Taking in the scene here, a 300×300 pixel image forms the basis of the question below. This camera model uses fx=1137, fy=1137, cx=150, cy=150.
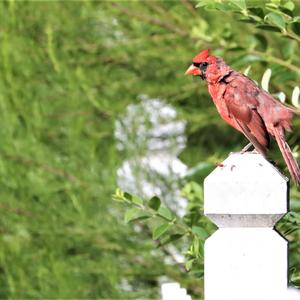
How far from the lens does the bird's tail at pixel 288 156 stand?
223 cm

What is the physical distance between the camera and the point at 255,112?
7.63ft

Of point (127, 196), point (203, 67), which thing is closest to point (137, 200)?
point (127, 196)

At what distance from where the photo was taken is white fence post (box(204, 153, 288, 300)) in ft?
6.64

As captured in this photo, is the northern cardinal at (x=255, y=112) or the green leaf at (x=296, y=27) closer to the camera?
the northern cardinal at (x=255, y=112)

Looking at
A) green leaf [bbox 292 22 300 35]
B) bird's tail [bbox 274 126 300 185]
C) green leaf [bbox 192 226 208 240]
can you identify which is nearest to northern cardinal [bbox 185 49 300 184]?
bird's tail [bbox 274 126 300 185]

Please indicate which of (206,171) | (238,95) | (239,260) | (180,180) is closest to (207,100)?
(180,180)

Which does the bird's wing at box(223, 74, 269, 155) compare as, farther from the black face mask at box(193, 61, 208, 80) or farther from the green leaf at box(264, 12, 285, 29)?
the green leaf at box(264, 12, 285, 29)

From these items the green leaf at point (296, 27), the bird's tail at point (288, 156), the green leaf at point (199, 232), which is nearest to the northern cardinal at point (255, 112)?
the bird's tail at point (288, 156)

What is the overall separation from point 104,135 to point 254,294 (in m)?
2.80

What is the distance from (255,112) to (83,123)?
252 centimetres

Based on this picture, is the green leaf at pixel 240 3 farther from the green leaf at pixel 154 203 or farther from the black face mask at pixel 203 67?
the green leaf at pixel 154 203

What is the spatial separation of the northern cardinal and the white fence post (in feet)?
0.69

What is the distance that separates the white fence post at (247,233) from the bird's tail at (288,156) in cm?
18

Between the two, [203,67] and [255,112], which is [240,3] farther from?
[255,112]
